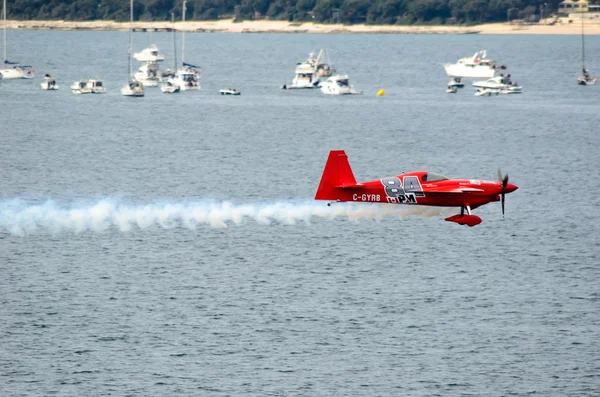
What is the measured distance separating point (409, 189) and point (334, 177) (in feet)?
16.7

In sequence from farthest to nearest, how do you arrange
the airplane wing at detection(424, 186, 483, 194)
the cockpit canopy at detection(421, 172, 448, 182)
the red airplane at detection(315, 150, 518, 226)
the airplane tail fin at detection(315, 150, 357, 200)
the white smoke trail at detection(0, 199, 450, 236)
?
the white smoke trail at detection(0, 199, 450, 236) → the cockpit canopy at detection(421, 172, 448, 182) → the airplane wing at detection(424, 186, 483, 194) → the red airplane at detection(315, 150, 518, 226) → the airplane tail fin at detection(315, 150, 357, 200)

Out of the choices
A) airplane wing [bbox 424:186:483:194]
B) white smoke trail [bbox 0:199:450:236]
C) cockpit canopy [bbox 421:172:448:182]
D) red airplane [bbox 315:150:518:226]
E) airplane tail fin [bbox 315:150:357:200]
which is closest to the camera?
airplane tail fin [bbox 315:150:357:200]

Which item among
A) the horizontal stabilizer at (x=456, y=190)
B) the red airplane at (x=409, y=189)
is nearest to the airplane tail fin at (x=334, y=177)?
the red airplane at (x=409, y=189)

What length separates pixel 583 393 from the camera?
6066 centimetres

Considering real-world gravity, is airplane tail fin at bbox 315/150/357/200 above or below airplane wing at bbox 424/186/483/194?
above

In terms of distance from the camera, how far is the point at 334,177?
63719 mm

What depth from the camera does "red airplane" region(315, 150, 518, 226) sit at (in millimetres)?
63719

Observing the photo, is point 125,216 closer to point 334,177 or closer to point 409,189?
point 334,177

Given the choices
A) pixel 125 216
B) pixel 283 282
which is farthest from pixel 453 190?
pixel 125 216

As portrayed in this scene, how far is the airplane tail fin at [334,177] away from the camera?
63531 millimetres

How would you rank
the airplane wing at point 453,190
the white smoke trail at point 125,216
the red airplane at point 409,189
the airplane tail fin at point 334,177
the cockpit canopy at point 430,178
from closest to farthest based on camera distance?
the airplane tail fin at point 334,177 → the red airplane at point 409,189 → the airplane wing at point 453,190 → the cockpit canopy at point 430,178 → the white smoke trail at point 125,216

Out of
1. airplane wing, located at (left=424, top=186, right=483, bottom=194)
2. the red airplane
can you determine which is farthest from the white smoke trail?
airplane wing, located at (left=424, top=186, right=483, bottom=194)

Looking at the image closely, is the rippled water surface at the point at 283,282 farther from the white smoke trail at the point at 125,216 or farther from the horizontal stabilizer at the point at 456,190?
the horizontal stabilizer at the point at 456,190

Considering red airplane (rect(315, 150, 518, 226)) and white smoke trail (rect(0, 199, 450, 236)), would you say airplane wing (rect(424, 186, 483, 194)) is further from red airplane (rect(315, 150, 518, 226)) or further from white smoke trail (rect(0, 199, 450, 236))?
white smoke trail (rect(0, 199, 450, 236))
